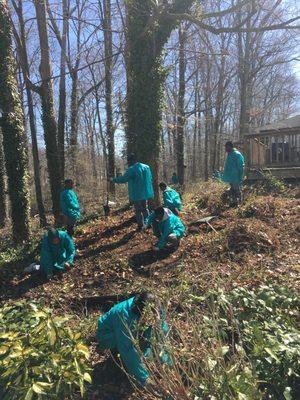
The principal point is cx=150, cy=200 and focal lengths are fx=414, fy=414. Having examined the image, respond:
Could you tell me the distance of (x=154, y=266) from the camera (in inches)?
301

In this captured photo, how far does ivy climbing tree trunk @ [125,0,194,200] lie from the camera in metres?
10.8

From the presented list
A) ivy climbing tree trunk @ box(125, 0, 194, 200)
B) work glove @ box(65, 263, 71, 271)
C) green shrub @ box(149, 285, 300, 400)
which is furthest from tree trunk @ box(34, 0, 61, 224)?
green shrub @ box(149, 285, 300, 400)

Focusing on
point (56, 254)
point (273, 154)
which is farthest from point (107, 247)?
point (273, 154)

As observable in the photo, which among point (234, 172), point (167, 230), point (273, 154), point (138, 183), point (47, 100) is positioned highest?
point (47, 100)

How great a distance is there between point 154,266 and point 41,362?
13.6 ft

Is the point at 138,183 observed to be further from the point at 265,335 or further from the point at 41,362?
the point at 41,362

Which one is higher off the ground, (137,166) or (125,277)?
(137,166)

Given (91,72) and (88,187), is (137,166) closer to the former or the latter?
(88,187)

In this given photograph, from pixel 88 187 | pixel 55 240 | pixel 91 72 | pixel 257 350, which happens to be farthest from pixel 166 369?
pixel 91 72

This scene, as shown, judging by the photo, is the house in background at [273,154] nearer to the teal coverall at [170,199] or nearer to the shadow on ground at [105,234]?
the teal coverall at [170,199]

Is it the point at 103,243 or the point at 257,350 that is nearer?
the point at 257,350

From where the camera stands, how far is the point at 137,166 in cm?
962

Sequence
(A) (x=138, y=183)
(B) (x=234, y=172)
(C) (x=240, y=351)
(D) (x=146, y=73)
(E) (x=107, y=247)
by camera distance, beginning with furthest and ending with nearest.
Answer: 1. (D) (x=146, y=73)
2. (B) (x=234, y=172)
3. (A) (x=138, y=183)
4. (E) (x=107, y=247)
5. (C) (x=240, y=351)

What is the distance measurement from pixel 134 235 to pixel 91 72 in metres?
20.3
